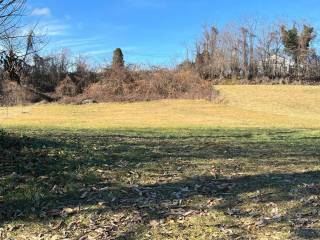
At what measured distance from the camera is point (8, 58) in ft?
32.3

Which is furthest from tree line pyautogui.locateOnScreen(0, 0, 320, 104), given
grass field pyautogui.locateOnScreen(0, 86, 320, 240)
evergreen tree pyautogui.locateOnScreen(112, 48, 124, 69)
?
grass field pyautogui.locateOnScreen(0, 86, 320, 240)

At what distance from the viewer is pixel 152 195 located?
6.31m

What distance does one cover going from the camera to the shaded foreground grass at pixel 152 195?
5098mm

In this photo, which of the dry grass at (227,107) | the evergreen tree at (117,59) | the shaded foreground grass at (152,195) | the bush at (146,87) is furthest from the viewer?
the evergreen tree at (117,59)

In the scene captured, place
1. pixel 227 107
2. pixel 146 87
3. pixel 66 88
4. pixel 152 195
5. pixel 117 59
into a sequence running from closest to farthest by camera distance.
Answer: pixel 152 195
pixel 227 107
pixel 146 87
pixel 66 88
pixel 117 59

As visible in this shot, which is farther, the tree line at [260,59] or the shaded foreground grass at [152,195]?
the tree line at [260,59]

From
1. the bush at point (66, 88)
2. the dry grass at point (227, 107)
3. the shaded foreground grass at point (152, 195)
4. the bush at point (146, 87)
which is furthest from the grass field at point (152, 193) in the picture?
the bush at point (66, 88)

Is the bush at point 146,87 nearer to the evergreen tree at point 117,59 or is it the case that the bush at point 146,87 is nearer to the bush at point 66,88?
the evergreen tree at point 117,59

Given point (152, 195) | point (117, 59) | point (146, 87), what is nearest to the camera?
point (152, 195)

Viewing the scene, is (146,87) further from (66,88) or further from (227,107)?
(227,107)

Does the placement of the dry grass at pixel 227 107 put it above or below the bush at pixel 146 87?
below

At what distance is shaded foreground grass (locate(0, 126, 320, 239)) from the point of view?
510 centimetres

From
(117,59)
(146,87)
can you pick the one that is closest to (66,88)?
(117,59)

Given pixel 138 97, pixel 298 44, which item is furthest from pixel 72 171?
pixel 298 44
